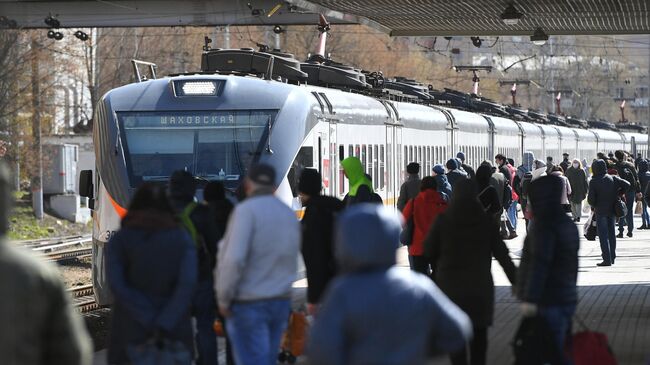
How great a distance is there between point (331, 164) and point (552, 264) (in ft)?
35.2

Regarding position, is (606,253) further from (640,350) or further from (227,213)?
(227,213)

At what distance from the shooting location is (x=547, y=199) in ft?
32.8

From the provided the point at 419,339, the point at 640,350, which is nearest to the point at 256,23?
the point at 640,350

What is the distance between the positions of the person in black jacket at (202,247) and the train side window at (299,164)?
7.08 metres

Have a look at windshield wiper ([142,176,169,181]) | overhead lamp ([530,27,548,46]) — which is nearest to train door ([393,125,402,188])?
overhead lamp ([530,27,548,46])

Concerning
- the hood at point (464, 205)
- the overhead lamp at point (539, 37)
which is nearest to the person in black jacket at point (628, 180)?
the overhead lamp at point (539, 37)

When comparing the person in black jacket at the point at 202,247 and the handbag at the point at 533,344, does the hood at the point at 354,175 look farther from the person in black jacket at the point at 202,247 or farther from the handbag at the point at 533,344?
the handbag at the point at 533,344

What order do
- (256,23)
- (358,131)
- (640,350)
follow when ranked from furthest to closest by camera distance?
1. (256,23)
2. (358,131)
3. (640,350)

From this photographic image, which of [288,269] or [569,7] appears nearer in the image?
[288,269]

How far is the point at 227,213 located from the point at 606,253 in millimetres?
13110

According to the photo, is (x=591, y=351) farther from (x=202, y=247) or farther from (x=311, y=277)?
(x=202, y=247)

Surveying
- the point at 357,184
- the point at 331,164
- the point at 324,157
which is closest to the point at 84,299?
the point at 331,164

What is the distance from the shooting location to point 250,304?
30.4 ft

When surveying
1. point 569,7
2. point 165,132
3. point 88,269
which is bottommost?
point 88,269
